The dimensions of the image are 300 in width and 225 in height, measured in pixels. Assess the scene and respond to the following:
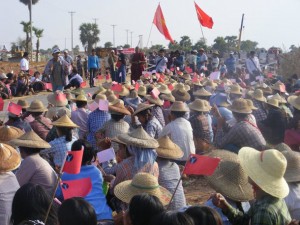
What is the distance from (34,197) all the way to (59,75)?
30.4 feet

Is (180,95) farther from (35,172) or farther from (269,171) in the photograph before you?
(269,171)

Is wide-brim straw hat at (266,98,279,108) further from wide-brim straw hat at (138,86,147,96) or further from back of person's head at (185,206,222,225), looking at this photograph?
back of person's head at (185,206,222,225)

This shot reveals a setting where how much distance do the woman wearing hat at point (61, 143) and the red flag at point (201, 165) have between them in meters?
2.22

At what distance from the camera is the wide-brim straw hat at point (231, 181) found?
390cm

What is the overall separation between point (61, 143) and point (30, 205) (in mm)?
2391

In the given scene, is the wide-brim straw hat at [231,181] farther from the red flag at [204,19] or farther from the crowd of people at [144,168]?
the red flag at [204,19]

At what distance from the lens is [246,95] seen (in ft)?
34.6

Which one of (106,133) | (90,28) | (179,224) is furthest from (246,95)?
(90,28)

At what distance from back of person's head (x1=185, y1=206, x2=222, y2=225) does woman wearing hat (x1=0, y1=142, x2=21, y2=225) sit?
1.87 metres

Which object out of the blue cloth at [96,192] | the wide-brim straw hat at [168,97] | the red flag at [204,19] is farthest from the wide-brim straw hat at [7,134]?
the red flag at [204,19]

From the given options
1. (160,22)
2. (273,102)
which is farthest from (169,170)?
(160,22)

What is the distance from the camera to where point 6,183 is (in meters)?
4.09

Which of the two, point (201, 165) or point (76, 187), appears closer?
point (201, 165)

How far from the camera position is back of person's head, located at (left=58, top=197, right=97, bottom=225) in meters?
3.10
